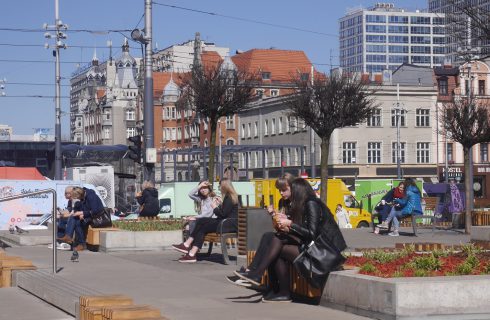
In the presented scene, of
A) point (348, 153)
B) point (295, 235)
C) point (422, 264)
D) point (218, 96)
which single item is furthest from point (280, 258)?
point (348, 153)

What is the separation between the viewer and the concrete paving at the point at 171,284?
34.7ft

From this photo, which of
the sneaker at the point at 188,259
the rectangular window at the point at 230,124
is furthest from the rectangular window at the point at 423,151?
the sneaker at the point at 188,259

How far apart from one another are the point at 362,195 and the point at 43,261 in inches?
1347

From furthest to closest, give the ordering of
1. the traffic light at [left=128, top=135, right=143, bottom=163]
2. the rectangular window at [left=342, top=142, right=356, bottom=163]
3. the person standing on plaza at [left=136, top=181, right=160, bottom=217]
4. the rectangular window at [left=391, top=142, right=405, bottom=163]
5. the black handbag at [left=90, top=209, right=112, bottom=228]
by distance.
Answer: the rectangular window at [left=391, top=142, right=405, bottom=163] → the rectangular window at [left=342, top=142, right=356, bottom=163] → the traffic light at [left=128, top=135, right=143, bottom=163] → the person standing on plaza at [left=136, top=181, right=160, bottom=217] → the black handbag at [left=90, top=209, right=112, bottom=228]

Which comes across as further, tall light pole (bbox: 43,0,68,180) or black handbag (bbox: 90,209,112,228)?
tall light pole (bbox: 43,0,68,180)

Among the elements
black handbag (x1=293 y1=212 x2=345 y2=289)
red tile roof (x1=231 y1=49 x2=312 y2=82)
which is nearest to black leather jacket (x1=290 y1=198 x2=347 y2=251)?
black handbag (x1=293 y1=212 x2=345 y2=289)

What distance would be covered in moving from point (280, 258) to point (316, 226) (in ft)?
2.24

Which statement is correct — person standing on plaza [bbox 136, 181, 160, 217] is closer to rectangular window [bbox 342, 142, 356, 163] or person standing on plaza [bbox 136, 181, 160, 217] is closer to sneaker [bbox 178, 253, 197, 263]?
sneaker [bbox 178, 253, 197, 263]

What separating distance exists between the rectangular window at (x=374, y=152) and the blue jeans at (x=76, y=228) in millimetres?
67042

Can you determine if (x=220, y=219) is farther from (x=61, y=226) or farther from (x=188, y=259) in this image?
(x=61, y=226)

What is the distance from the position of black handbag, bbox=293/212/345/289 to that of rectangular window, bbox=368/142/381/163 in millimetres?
76492

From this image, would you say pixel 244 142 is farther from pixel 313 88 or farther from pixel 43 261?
pixel 43 261

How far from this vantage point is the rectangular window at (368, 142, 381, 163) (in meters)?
86.7

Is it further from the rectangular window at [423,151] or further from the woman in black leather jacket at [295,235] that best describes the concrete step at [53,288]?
the rectangular window at [423,151]
